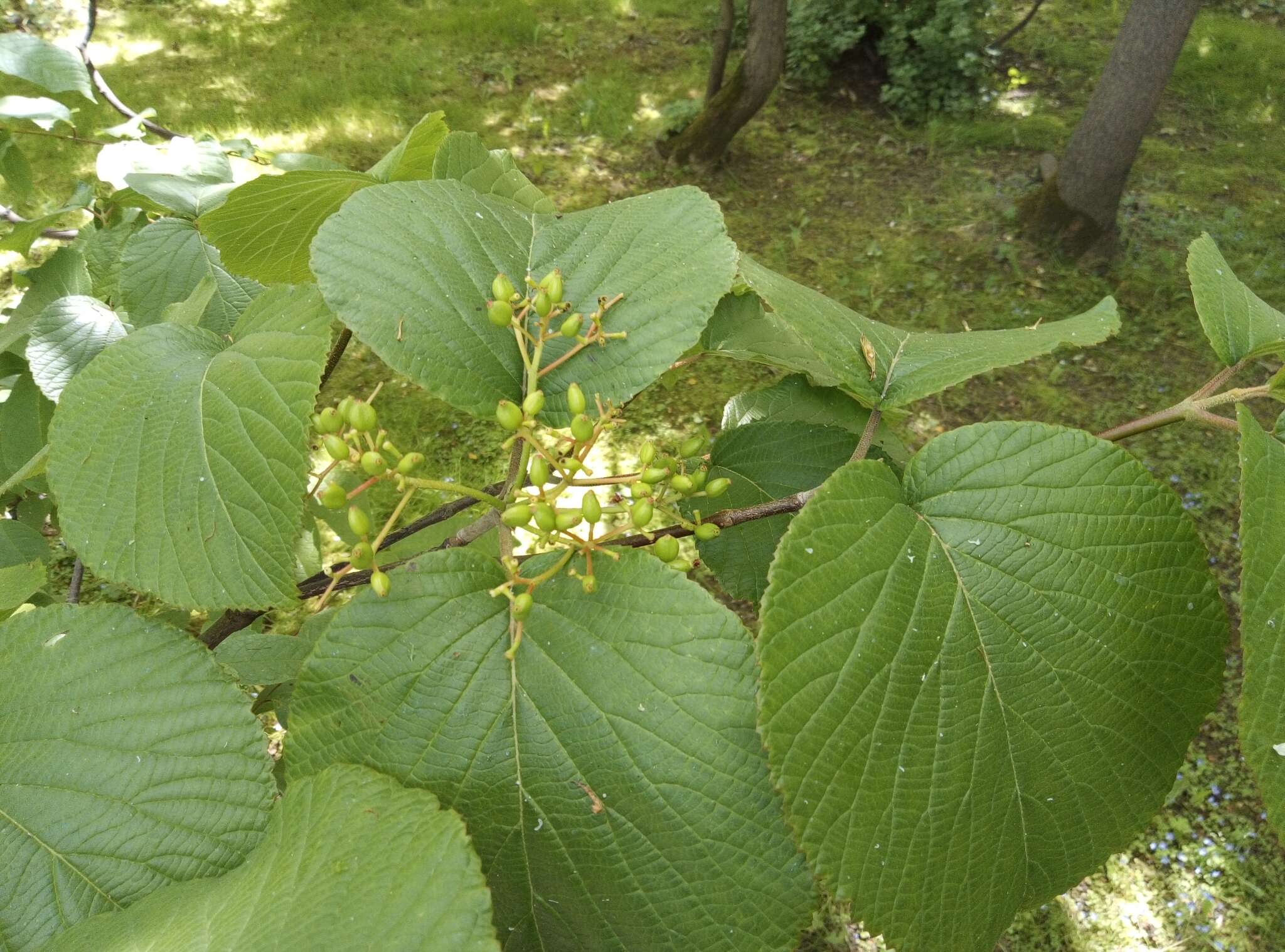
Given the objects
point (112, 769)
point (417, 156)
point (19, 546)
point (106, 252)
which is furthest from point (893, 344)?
point (106, 252)

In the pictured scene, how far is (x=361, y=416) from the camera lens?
29.8 inches

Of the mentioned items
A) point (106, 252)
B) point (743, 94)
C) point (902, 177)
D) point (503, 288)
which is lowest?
point (902, 177)

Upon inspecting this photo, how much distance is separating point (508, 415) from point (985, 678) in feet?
1.60

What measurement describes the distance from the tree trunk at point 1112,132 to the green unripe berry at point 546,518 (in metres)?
5.74

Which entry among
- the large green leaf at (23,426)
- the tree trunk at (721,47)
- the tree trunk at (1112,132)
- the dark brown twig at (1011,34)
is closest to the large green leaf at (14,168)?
the large green leaf at (23,426)

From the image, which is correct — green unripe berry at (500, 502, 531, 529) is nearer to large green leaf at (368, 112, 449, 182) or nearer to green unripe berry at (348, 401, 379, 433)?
green unripe berry at (348, 401, 379, 433)

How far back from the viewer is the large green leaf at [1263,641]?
0.67 meters

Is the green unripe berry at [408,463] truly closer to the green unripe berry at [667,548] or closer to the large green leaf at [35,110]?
the green unripe berry at [667,548]

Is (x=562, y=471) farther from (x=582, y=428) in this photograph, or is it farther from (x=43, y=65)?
(x=43, y=65)

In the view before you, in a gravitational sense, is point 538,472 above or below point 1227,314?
below

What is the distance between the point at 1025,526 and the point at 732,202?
5411mm

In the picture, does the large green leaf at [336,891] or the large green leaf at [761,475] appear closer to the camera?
the large green leaf at [336,891]

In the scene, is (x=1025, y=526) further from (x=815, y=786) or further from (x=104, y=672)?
(x=104, y=672)

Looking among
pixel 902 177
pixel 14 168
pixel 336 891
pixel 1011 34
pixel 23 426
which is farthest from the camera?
pixel 1011 34
